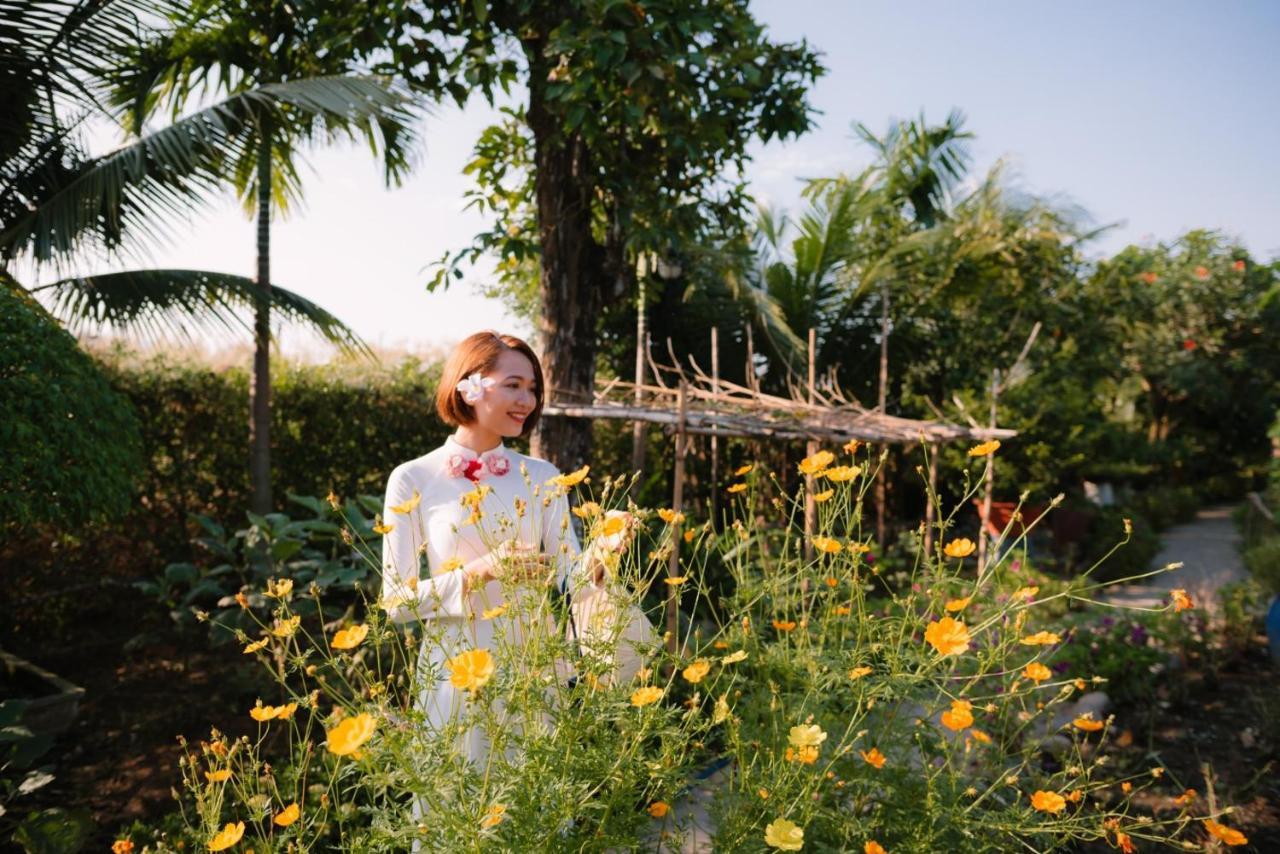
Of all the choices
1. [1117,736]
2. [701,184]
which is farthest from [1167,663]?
[701,184]

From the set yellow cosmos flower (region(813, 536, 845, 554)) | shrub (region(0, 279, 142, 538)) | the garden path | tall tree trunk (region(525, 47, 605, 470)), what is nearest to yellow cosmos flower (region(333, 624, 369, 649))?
yellow cosmos flower (region(813, 536, 845, 554))

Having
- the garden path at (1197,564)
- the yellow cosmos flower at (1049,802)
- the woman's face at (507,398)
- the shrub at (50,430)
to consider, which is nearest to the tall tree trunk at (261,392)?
the shrub at (50,430)

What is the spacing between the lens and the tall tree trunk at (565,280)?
13.8ft

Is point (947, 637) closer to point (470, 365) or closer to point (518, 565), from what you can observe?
point (518, 565)

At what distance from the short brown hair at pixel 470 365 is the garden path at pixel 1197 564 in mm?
4467

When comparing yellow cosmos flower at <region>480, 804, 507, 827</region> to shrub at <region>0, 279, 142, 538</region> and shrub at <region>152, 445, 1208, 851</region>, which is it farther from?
shrub at <region>0, 279, 142, 538</region>

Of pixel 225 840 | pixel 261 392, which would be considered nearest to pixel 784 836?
pixel 225 840

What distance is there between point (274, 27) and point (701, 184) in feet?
8.35

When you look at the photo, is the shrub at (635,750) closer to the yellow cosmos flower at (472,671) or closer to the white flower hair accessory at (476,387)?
the yellow cosmos flower at (472,671)

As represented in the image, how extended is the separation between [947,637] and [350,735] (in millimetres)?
856

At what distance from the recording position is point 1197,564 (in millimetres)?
7855

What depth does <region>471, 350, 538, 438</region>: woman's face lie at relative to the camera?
202 centimetres

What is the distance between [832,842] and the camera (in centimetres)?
151

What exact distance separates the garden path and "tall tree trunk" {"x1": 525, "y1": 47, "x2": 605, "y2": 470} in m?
3.51
